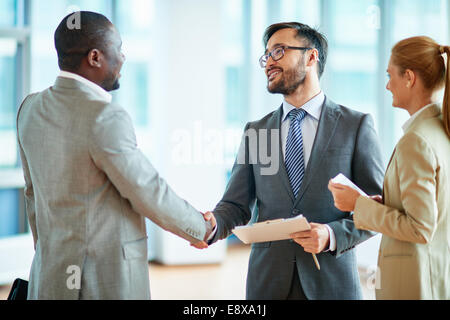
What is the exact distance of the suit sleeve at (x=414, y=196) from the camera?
5.10 ft

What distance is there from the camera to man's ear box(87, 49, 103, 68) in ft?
5.66

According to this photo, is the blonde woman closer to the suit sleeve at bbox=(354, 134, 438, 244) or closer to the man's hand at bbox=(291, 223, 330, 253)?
the suit sleeve at bbox=(354, 134, 438, 244)

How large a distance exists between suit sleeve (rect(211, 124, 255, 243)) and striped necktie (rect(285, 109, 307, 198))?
217 millimetres

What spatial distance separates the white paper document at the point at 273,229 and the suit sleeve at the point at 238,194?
33 cm

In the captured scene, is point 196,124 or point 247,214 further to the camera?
point 196,124

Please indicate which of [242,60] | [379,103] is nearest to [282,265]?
[379,103]

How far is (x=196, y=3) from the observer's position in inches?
207

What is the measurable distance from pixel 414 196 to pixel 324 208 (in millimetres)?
483

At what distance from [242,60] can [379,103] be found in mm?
2104

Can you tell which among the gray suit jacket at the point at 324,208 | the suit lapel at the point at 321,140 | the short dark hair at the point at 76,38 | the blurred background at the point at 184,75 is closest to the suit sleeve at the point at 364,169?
the gray suit jacket at the point at 324,208

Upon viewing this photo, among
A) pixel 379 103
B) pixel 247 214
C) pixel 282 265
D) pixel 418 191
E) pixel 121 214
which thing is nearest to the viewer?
pixel 418 191

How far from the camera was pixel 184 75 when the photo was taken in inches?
208

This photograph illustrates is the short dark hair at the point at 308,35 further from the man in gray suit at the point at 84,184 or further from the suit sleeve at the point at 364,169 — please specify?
the man in gray suit at the point at 84,184
